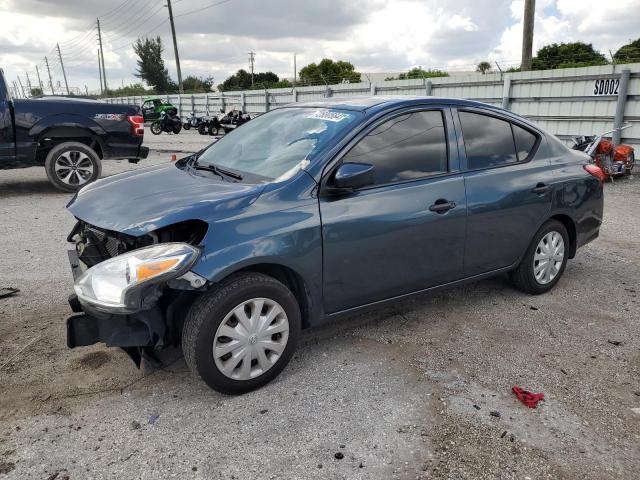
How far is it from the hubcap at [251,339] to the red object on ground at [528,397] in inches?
54.2

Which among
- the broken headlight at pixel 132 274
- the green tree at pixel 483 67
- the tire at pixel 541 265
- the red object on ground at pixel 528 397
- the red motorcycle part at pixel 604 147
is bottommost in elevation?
the red object on ground at pixel 528 397

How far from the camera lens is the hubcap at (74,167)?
8.70 meters

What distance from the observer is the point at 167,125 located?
2562 cm

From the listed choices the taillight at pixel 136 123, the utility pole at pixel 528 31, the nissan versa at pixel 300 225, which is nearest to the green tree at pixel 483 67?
the utility pole at pixel 528 31

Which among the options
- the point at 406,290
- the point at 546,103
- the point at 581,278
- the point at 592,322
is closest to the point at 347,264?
the point at 406,290

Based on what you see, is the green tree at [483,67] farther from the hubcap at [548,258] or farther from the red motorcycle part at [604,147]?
the hubcap at [548,258]

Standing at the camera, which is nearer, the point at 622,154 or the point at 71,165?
the point at 71,165

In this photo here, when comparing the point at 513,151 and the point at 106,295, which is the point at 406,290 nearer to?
the point at 513,151

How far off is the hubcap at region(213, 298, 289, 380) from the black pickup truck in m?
7.05

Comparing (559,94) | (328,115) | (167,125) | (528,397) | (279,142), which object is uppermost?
→ (559,94)

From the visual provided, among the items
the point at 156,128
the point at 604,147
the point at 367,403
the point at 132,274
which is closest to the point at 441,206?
the point at 367,403

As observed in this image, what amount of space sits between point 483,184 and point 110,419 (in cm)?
287

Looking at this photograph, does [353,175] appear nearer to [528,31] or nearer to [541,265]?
[541,265]

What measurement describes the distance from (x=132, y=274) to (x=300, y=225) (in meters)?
0.94
